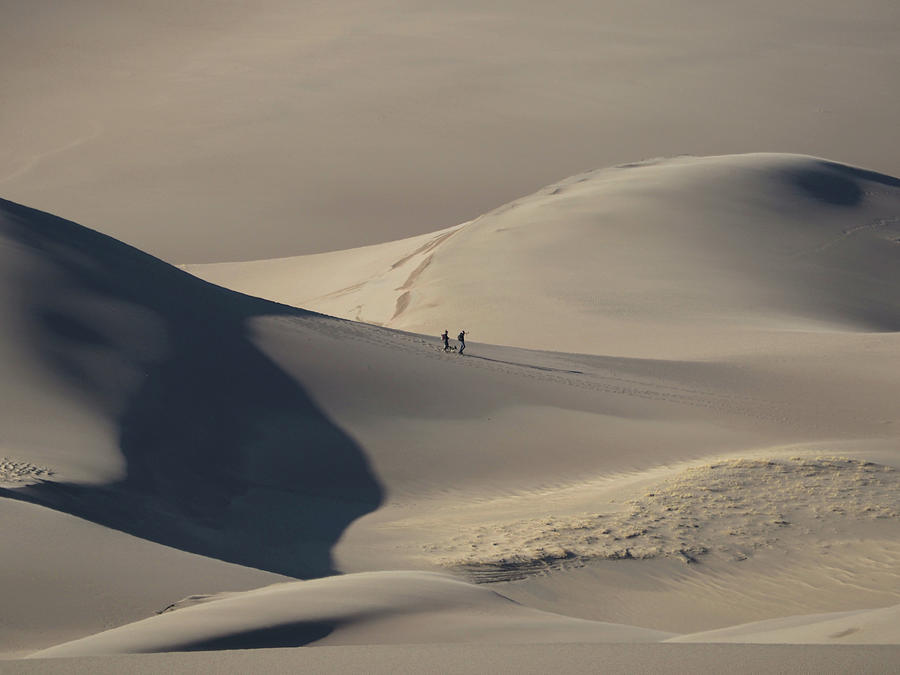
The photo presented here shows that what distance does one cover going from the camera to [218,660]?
4.12 m

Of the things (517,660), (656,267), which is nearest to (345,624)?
(517,660)

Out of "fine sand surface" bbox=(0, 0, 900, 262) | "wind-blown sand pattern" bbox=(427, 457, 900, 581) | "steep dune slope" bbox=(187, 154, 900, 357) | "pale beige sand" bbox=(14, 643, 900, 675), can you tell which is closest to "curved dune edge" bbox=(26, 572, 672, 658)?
"pale beige sand" bbox=(14, 643, 900, 675)

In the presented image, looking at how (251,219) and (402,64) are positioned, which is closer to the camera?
(251,219)

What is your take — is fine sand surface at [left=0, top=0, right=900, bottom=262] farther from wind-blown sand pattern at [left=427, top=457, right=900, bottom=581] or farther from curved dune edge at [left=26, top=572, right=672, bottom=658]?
curved dune edge at [left=26, top=572, right=672, bottom=658]

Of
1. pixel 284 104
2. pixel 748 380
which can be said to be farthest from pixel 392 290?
pixel 284 104

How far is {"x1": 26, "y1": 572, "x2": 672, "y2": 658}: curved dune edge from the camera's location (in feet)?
16.7

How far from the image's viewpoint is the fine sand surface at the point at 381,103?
42062mm

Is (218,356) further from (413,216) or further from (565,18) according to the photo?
(565,18)

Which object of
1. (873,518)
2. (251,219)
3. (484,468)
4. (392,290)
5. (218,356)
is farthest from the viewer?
(251,219)

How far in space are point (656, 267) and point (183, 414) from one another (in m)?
16.1

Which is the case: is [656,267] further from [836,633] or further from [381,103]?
[381,103]

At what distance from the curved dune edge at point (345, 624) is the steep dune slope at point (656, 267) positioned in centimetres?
1411

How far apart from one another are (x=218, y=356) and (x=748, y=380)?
7.82 m

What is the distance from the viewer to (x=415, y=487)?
1255 centimetres
